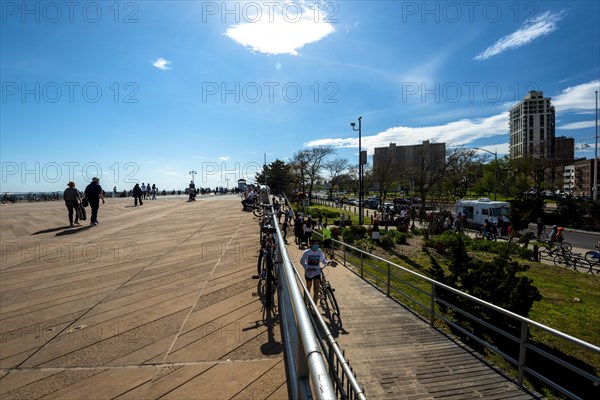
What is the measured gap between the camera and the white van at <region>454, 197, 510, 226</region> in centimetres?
2828

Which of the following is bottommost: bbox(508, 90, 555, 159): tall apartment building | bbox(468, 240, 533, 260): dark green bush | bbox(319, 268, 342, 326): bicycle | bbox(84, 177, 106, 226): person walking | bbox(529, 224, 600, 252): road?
bbox(529, 224, 600, 252): road

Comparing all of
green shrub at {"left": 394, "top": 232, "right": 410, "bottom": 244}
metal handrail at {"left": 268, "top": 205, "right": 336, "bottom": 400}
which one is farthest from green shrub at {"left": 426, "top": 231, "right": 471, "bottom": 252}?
metal handrail at {"left": 268, "top": 205, "right": 336, "bottom": 400}

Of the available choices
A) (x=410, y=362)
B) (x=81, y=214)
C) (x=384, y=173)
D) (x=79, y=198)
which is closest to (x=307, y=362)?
(x=410, y=362)

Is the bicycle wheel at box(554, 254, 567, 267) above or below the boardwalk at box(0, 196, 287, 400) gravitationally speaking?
below

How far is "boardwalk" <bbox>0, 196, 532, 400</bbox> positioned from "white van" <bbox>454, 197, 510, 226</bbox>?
80.3 feet

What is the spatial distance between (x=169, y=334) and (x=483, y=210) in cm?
3174

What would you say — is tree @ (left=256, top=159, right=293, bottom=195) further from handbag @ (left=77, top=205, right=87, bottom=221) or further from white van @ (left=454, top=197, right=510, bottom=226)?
handbag @ (left=77, top=205, right=87, bottom=221)

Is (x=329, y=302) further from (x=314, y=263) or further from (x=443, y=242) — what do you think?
(x=443, y=242)

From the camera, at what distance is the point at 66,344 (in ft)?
12.2

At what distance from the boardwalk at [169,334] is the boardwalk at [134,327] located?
0.06ft

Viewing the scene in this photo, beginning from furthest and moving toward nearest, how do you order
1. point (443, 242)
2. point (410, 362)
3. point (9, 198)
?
point (9, 198) < point (443, 242) < point (410, 362)

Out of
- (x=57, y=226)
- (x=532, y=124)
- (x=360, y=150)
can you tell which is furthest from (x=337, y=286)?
(x=532, y=124)

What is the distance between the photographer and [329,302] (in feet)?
26.2

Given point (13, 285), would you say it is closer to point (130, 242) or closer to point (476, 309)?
point (130, 242)
